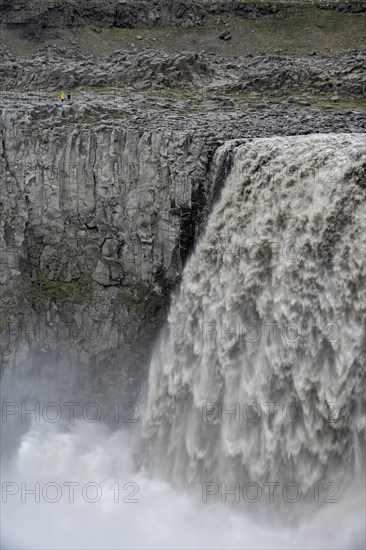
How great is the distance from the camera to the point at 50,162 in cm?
2406

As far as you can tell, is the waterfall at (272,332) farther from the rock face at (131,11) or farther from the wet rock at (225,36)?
the rock face at (131,11)

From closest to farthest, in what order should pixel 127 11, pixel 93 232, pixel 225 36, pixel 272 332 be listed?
1. pixel 272 332
2. pixel 93 232
3. pixel 225 36
4. pixel 127 11

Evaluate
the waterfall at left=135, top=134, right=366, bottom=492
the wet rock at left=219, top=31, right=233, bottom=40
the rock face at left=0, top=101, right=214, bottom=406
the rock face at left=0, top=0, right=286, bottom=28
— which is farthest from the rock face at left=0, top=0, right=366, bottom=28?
the waterfall at left=135, top=134, right=366, bottom=492

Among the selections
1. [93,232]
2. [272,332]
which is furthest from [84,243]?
[272,332]

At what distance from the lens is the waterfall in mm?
14539

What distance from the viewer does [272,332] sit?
16.7 metres

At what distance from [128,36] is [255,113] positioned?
2802 cm

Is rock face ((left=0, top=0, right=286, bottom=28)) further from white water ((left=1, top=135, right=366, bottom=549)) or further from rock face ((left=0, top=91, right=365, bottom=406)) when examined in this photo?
white water ((left=1, top=135, right=366, bottom=549))

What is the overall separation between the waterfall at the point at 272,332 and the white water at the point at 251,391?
0.15ft

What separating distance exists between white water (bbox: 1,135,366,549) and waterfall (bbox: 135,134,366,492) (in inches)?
1.8

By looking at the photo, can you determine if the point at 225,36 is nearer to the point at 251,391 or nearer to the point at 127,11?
the point at 127,11

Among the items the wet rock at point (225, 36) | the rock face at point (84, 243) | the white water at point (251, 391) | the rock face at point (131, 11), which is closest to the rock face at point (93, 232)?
the rock face at point (84, 243)

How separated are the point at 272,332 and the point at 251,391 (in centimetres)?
201

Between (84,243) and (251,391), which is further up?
(84,243)
